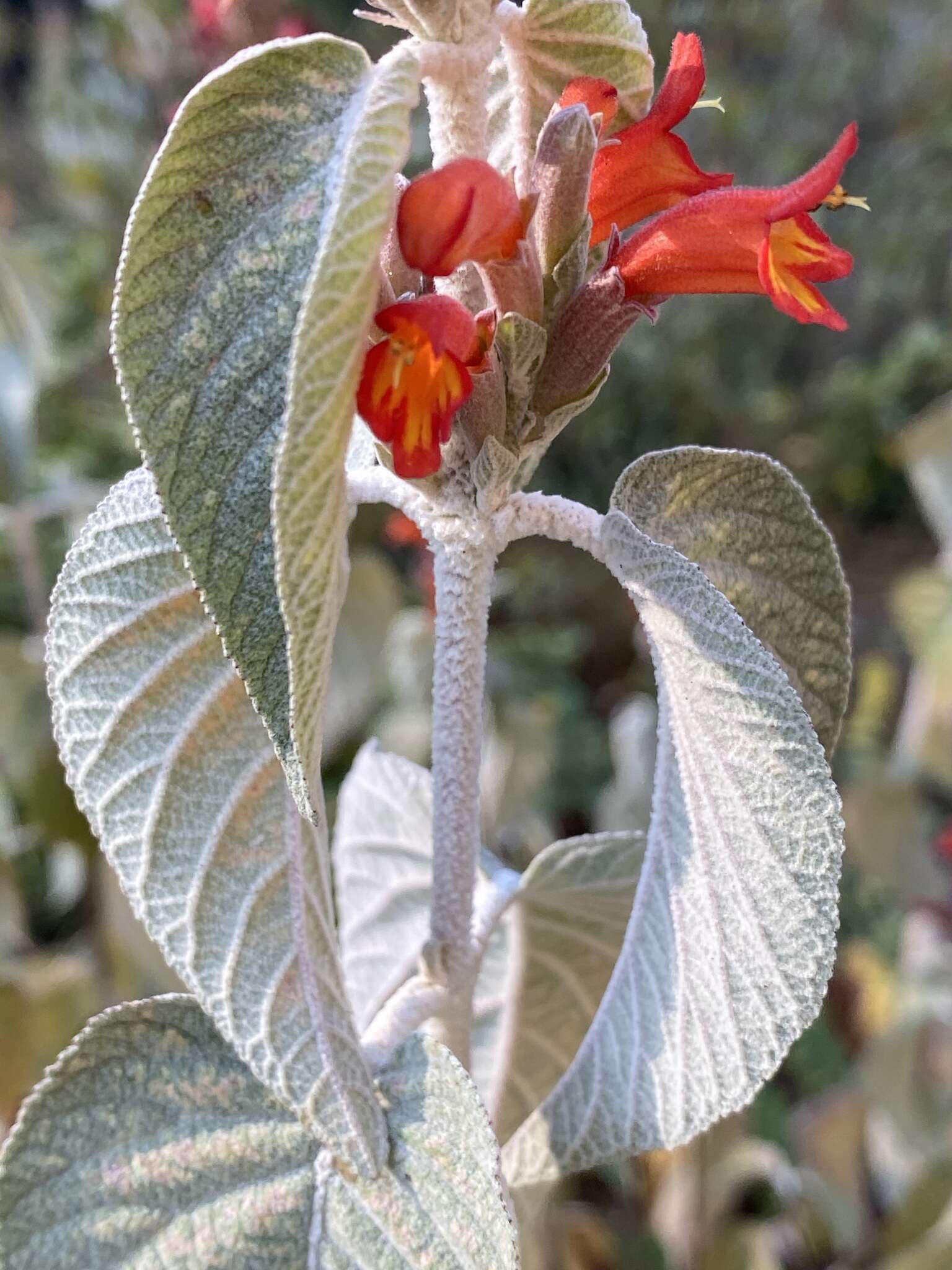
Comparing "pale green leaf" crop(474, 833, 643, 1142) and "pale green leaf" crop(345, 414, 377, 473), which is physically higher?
"pale green leaf" crop(345, 414, 377, 473)

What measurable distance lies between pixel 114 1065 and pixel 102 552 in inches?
6.6

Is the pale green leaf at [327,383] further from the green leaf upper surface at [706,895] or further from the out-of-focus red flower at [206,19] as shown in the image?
the out-of-focus red flower at [206,19]

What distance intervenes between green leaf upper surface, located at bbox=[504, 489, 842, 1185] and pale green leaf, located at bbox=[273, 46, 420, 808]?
4.6 inches

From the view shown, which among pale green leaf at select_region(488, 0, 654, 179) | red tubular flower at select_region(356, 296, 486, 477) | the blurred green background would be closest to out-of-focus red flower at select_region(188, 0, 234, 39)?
the blurred green background

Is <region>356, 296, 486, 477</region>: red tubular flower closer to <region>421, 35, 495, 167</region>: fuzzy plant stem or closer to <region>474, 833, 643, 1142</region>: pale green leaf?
<region>421, 35, 495, 167</region>: fuzzy plant stem

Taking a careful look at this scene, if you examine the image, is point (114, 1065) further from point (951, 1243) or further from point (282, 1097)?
point (951, 1243)

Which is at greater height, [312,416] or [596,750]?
[312,416]

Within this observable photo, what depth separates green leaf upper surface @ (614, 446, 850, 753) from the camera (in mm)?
331

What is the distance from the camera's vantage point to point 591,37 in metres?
0.31

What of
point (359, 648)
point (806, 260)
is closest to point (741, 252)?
point (806, 260)

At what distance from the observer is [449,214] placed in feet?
0.82

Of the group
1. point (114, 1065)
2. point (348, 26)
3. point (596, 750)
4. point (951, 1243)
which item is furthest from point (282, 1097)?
point (348, 26)

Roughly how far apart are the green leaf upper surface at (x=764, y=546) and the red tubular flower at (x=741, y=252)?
0.16ft

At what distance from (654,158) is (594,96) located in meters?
0.03
